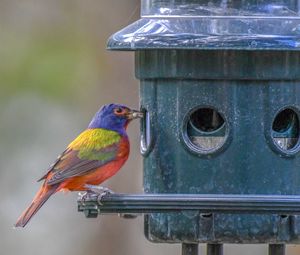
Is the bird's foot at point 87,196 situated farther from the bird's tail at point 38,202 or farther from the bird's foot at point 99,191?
the bird's tail at point 38,202

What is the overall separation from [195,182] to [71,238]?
26.3 ft

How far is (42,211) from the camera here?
16.6m

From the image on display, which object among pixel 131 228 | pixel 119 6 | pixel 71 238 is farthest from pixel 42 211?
pixel 119 6

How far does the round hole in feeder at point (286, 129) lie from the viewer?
27.3ft

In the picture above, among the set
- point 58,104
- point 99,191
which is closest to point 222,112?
point 99,191

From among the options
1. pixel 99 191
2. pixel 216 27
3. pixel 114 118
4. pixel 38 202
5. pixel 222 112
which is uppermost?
pixel 216 27

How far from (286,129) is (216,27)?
799 millimetres

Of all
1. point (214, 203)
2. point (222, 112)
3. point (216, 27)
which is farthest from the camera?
point (222, 112)

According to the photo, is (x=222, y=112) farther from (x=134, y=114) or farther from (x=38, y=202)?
(x=38, y=202)

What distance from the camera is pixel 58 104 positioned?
→ 637 inches

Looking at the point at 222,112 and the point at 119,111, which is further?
the point at 119,111

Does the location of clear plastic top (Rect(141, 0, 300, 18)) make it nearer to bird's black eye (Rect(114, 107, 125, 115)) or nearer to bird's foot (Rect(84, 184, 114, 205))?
bird's black eye (Rect(114, 107, 125, 115))

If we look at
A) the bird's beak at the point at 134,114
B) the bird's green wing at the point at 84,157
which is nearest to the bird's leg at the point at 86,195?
the bird's green wing at the point at 84,157

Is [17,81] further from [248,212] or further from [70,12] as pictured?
[248,212]
